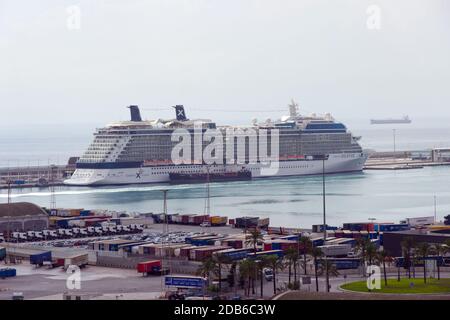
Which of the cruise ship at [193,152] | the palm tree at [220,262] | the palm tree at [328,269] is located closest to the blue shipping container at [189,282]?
the palm tree at [220,262]

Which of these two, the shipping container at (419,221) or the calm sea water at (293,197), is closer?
the shipping container at (419,221)

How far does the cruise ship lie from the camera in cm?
3441

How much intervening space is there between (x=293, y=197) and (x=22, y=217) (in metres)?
9.92

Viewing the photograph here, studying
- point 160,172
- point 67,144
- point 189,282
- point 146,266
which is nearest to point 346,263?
point 146,266

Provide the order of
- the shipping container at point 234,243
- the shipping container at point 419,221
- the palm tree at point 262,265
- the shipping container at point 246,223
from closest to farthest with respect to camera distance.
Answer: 1. the palm tree at point 262,265
2. the shipping container at point 234,243
3. the shipping container at point 419,221
4. the shipping container at point 246,223

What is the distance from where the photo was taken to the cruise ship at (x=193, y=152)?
113 feet

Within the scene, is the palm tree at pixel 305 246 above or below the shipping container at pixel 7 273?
above

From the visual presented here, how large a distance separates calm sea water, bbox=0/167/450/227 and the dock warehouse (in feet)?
14.9

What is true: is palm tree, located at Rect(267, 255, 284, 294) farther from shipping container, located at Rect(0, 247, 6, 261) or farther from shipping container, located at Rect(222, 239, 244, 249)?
shipping container, located at Rect(0, 247, 6, 261)

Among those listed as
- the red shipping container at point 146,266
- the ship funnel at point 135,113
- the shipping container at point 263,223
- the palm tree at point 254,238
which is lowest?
the red shipping container at point 146,266

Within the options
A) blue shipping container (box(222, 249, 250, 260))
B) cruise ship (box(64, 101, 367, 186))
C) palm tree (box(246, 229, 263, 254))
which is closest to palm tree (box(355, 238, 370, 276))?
palm tree (box(246, 229, 263, 254))

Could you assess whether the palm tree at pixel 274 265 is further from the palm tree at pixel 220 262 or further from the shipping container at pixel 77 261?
the shipping container at pixel 77 261

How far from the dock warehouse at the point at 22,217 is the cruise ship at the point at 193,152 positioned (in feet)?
39.5
